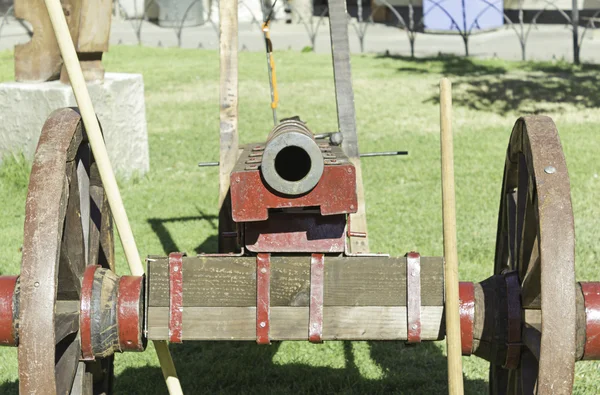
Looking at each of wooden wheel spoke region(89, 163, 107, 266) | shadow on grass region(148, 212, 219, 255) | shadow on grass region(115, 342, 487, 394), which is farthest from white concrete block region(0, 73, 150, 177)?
wooden wheel spoke region(89, 163, 107, 266)

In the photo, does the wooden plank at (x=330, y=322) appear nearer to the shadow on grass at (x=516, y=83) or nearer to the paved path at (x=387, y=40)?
the shadow on grass at (x=516, y=83)

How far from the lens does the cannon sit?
9.16ft

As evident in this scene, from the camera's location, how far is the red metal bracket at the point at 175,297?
295 centimetres

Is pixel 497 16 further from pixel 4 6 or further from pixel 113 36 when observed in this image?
pixel 4 6

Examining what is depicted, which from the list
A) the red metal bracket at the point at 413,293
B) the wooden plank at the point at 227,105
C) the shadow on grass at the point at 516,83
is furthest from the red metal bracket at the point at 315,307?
the shadow on grass at the point at 516,83

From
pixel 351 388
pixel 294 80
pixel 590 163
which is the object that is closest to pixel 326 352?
pixel 351 388

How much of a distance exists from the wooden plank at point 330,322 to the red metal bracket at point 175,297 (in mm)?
22

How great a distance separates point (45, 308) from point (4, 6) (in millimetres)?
24187

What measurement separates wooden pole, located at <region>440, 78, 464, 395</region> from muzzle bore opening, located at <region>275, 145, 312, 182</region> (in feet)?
1.96

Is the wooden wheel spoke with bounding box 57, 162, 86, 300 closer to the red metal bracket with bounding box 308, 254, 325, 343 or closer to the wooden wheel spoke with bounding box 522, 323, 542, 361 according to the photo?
the red metal bracket with bounding box 308, 254, 325, 343

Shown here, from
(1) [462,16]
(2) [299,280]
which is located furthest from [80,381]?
(1) [462,16]

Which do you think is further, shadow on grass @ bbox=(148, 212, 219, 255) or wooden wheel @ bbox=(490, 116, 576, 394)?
shadow on grass @ bbox=(148, 212, 219, 255)

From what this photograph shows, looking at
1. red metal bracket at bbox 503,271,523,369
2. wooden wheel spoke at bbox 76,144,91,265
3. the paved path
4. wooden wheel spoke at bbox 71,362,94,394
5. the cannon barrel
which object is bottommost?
the paved path

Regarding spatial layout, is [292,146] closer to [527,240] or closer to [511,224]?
[527,240]
